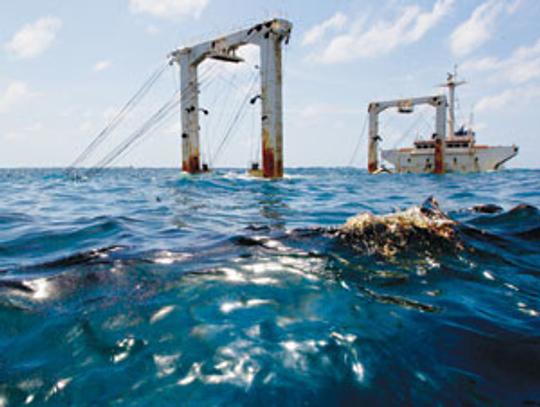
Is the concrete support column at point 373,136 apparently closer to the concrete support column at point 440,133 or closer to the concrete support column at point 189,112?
the concrete support column at point 440,133

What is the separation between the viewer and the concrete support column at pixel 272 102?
68.5 ft

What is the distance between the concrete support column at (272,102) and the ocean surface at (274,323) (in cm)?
1676

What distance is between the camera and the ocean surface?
76.7 inches

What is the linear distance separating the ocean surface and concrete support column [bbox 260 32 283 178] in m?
16.8

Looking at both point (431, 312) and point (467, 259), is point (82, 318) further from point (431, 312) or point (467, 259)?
point (467, 259)

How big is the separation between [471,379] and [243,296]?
1678 mm

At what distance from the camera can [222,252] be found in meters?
4.34

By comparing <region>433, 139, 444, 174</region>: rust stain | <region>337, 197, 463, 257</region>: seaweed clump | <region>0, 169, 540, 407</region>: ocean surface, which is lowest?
<region>0, 169, 540, 407</region>: ocean surface

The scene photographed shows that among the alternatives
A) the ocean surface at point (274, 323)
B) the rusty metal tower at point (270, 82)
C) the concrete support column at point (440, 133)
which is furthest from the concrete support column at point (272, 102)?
the concrete support column at point (440, 133)

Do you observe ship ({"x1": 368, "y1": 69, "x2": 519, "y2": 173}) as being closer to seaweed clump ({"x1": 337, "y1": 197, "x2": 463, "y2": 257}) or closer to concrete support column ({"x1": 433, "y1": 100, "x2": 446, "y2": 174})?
concrete support column ({"x1": 433, "y1": 100, "x2": 446, "y2": 174})

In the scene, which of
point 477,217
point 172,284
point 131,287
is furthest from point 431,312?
point 477,217

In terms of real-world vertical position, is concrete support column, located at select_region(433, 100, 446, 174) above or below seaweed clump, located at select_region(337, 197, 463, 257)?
above

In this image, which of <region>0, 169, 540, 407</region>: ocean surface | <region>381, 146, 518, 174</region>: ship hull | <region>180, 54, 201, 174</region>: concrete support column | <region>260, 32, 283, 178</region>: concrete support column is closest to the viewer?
<region>0, 169, 540, 407</region>: ocean surface

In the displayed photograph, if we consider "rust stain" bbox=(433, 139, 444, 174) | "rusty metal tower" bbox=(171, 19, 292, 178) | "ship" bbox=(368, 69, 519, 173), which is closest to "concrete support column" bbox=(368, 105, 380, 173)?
"ship" bbox=(368, 69, 519, 173)
